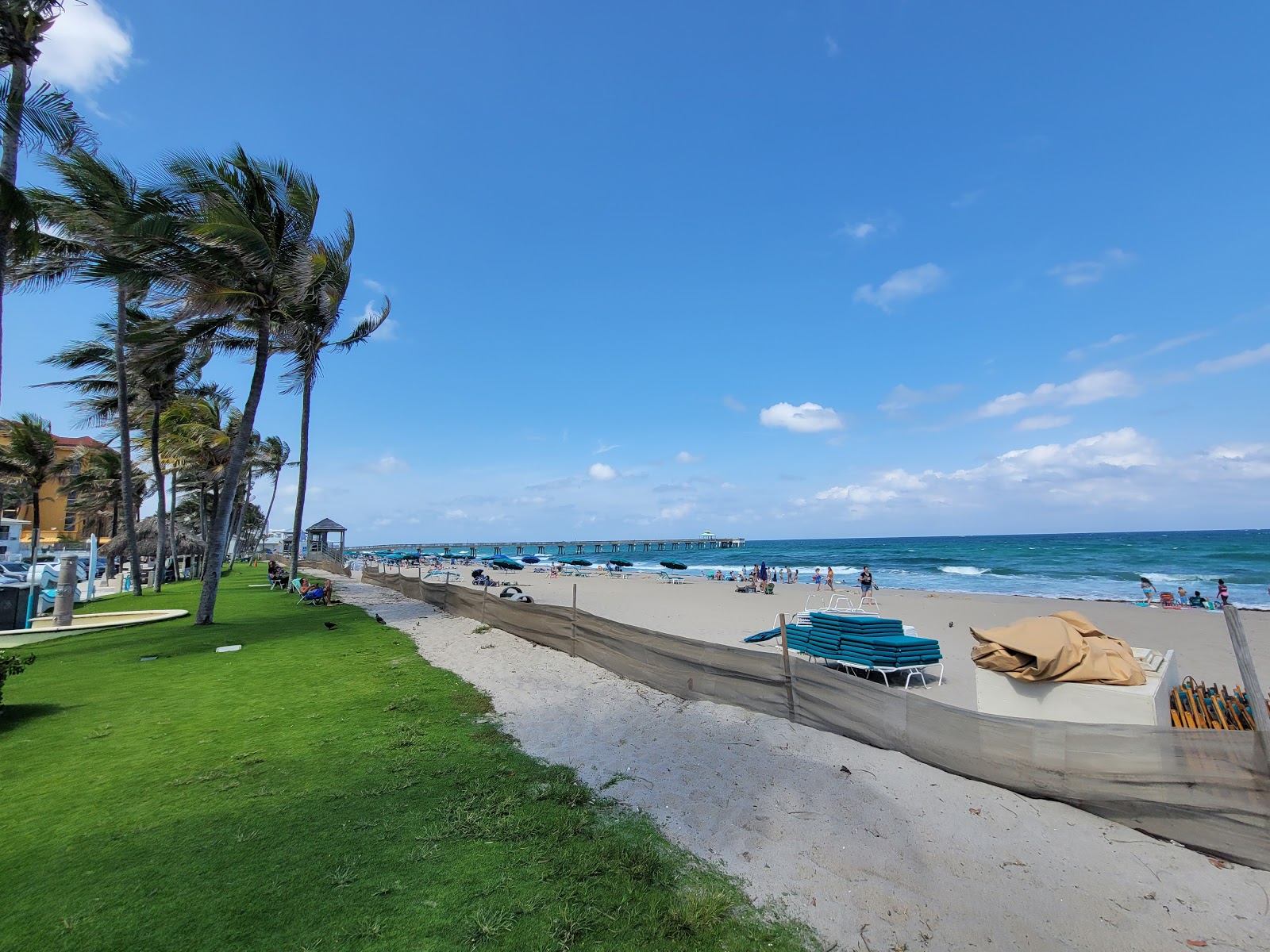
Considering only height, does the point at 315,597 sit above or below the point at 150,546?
below

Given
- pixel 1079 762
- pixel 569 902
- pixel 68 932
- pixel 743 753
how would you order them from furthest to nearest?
pixel 743 753 < pixel 1079 762 < pixel 569 902 < pixel 68 932

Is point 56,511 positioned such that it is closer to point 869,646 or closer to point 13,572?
point 13,572

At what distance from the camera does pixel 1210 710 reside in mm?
4344

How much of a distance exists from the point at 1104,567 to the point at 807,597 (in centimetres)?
3581

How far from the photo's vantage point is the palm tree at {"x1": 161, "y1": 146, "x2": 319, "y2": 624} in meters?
11.1

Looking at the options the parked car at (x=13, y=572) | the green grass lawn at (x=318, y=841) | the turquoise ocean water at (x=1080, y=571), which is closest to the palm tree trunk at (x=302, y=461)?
the parked car at (x=13, y=572)

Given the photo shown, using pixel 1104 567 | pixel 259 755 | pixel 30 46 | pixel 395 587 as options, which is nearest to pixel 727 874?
pixel 259 755

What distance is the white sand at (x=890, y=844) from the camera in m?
2.85

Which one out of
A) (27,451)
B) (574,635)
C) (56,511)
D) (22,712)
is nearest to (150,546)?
(27,451)

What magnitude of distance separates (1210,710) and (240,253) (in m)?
15.7

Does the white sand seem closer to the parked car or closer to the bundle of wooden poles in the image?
the bundle of wooden poles

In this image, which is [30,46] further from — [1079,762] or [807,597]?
[807,597]

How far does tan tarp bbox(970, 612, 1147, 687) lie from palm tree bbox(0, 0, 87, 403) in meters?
12.7

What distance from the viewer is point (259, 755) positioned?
186 inches
